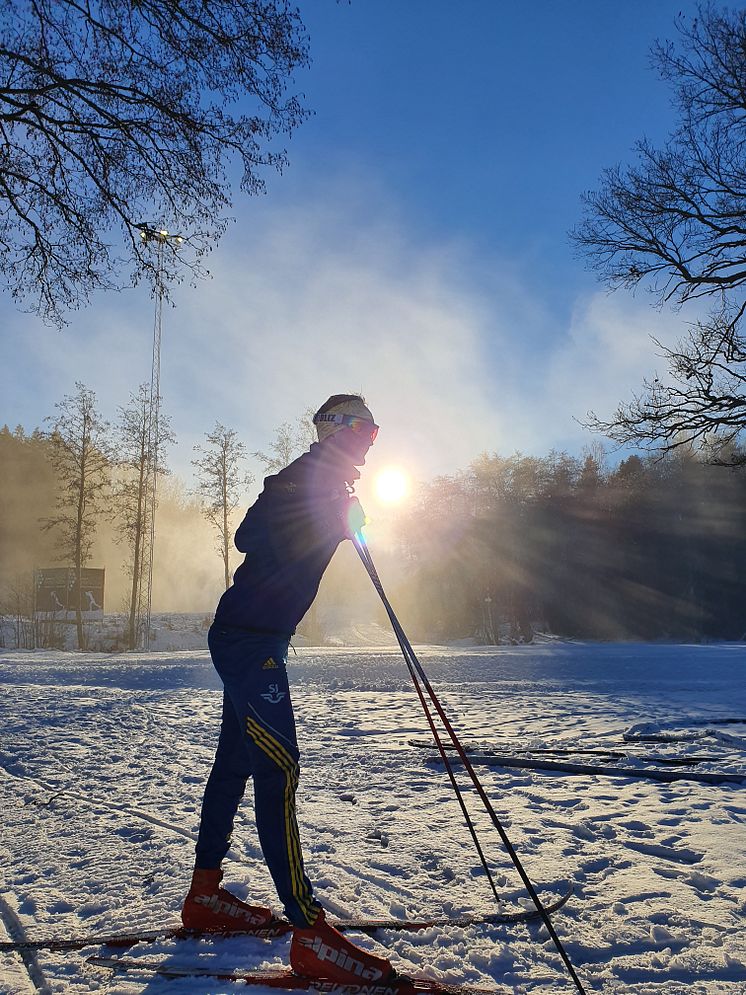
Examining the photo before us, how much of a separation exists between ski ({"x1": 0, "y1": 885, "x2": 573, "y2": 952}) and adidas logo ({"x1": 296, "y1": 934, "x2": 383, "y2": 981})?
1.39 ft

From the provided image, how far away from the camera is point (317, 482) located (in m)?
2.57

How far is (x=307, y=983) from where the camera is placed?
2113 millimetres

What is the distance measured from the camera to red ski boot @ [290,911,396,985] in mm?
2096

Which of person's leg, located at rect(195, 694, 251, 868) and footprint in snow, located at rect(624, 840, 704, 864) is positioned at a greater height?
person's leg, located at rect(195, 694, 251, 868)

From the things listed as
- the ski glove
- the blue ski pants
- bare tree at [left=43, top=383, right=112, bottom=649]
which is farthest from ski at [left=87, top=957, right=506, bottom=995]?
bare tree at [left=43, top=383, right=112, bottom=649]

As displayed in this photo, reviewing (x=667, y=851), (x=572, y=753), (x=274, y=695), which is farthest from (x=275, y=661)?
(x=572, y=753)

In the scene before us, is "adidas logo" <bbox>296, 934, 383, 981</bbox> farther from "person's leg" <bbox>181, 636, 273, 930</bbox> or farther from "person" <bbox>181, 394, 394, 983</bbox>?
"person's leg" <bbox>181, 636, 273, 930</bbox>

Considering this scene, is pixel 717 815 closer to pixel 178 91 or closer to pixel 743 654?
pixel 178 91

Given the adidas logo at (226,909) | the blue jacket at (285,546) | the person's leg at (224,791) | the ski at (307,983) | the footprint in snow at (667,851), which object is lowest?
the footprint in snow at (667,851)

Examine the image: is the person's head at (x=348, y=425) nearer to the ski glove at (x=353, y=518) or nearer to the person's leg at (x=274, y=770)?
the ski glove at (x=353, y=518)

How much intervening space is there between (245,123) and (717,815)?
7.60 metres

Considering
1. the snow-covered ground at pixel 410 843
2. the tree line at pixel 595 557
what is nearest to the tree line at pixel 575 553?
the tree line at pixel 595 557

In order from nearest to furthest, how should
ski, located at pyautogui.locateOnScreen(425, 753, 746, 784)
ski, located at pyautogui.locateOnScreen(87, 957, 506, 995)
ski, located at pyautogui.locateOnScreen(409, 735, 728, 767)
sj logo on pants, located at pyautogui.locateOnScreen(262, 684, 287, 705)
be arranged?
ski, located at pyautogui.locateOnScreen(87, 957, 506, 995)
sj logo on pants, located at pyautogui.locateOnScreen(262, 684, 287, 705)
ski, located at pyautogui.locateOnScreen(425, 753, 746, 784)
ski, located at pyautogui.locateOnScreen(409, 735, 728, 767)

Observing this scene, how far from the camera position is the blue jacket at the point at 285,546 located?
2492 millimetres
